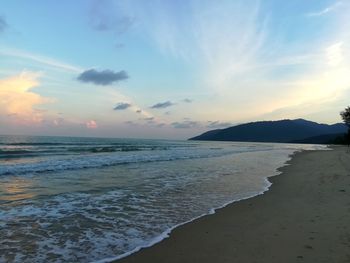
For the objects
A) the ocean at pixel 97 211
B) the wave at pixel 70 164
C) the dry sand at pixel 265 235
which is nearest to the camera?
the dry sand at pixel 265 235

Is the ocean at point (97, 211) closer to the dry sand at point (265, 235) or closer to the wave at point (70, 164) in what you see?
the dry sand at point (265, 235)

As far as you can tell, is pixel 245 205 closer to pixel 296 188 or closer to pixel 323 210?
pixel 323 210

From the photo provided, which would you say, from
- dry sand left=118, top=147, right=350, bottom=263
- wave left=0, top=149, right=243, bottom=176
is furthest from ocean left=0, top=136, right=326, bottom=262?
wave left=0, top=149, right=243, bottom=176

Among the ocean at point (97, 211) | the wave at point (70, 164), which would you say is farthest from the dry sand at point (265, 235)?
the wave at point (70, 164)

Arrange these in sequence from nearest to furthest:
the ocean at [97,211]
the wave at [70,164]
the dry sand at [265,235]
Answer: the dry sand at [265,235]
the ocean at [97,211]
the wave at [70,164]

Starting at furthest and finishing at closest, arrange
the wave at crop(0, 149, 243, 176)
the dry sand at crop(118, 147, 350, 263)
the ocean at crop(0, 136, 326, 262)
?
the wave at crop(0, 149, 243, 176) → the ocean at crop(0, 136, 326, 262) → the dry sand at crop(118, 147, 350, 263)

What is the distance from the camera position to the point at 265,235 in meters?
7.30

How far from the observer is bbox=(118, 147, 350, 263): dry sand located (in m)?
5.89

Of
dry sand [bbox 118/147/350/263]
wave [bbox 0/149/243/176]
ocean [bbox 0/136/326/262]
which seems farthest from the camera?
wave [bbox 0/149/243/176]

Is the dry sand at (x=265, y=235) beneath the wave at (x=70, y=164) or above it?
beneath

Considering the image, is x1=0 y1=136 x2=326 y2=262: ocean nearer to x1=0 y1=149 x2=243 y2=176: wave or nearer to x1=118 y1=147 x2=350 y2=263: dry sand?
x1=118 y1=147 x2=350 y2=263: dry sand

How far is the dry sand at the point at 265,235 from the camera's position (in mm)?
5891

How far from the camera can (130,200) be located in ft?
38.8

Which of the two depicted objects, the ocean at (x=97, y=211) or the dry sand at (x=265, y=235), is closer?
the dry sand at (x=265, y=235)
